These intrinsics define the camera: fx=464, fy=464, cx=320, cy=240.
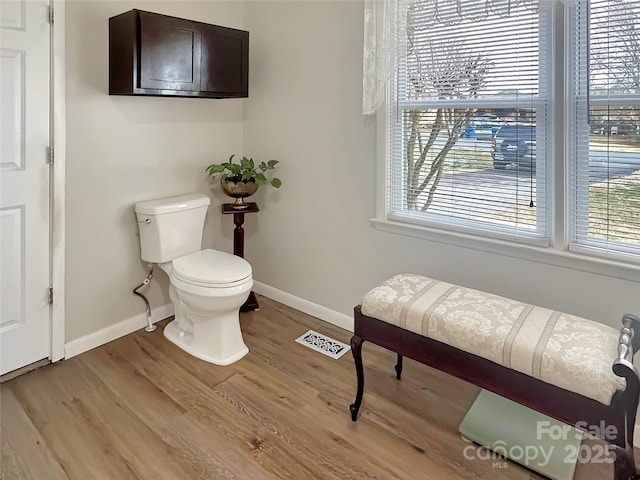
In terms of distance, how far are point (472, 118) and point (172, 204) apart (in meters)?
1.67

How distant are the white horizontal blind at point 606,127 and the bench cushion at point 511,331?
441 mm

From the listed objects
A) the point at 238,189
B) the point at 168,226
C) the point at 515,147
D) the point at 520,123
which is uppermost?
the point at 520,123

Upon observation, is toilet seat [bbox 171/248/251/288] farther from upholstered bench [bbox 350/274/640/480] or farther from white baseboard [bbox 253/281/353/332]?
upholstered bench [bbox 350/274/640/480]

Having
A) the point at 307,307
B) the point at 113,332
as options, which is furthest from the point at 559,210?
the point at 113,332

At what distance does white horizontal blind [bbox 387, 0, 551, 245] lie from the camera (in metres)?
2.00

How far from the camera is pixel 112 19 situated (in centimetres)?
240

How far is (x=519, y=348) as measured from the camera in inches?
60.9

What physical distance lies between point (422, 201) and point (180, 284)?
1.36 metres

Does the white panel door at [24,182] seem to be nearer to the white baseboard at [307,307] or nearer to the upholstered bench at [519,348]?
the white baseboard at [307,307]

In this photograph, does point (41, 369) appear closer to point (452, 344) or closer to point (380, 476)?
point (380, 476)

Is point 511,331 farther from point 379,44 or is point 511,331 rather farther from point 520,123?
point 379,44

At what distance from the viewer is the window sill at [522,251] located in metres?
1.83

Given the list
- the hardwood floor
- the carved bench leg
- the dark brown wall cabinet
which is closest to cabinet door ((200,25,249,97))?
the dark brown wall cabinet

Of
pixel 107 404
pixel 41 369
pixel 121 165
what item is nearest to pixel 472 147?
pixel 121 165
